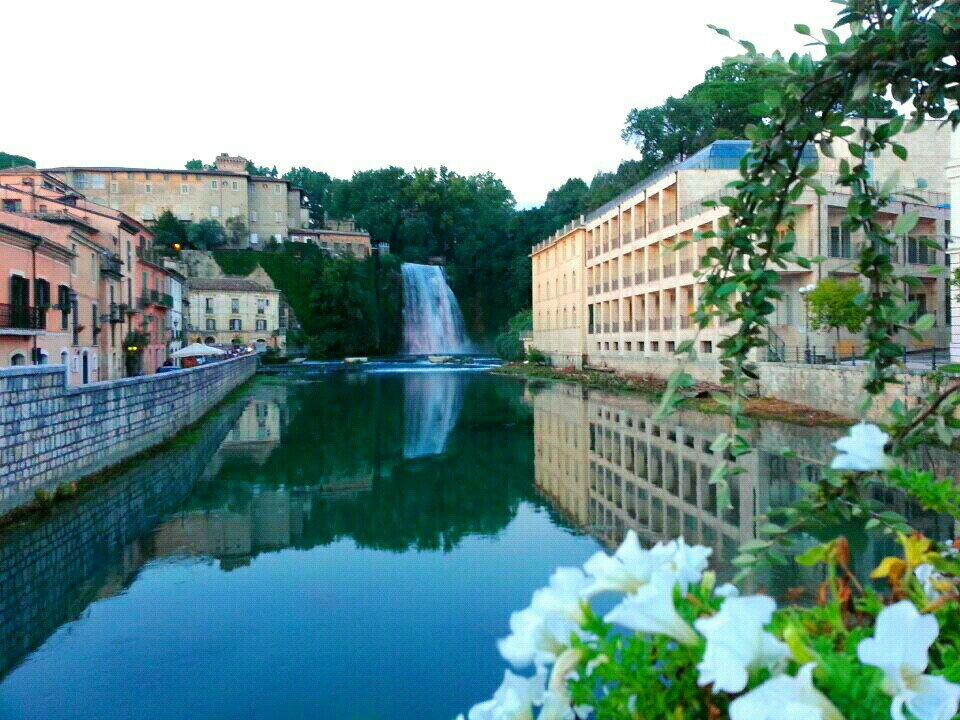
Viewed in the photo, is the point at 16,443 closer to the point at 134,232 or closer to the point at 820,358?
the point at 820,358

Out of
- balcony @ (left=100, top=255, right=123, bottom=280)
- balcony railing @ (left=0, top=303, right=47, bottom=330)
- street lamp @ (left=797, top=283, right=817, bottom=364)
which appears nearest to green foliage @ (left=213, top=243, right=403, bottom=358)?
balcony @ (left=100, top=255, right=123, bottom=280)

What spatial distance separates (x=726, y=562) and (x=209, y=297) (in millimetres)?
57170

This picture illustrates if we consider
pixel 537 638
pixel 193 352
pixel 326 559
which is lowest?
pixel 326 559

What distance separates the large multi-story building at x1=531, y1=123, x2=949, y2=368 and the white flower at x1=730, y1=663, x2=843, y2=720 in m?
18.7

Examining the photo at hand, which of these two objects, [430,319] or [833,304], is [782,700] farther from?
[430,319]

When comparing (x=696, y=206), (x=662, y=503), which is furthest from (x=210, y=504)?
(x=696, y=206)

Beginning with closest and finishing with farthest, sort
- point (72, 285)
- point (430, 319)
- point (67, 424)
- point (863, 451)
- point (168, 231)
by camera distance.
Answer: point (863, 451) < point (67, 424) < point (72, 285) < point (168, 231) < point (430, 319)

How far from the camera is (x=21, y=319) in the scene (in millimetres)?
21250

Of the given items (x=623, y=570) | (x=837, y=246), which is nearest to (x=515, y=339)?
(x=837, y=246)

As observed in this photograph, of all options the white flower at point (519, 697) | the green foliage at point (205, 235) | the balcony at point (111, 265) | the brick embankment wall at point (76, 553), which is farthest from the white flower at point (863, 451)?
the green foliage at point (205, 235)

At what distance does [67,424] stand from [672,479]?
9958mm

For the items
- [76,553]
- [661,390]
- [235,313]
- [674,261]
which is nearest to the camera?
[76,553]

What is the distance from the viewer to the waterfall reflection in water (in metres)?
19.7

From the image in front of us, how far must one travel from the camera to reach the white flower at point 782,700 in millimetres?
999
